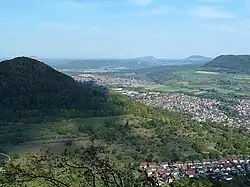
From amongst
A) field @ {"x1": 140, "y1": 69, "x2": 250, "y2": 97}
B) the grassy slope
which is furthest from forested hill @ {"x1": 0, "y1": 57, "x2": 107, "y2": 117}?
field @ {"x1": 140, "y1": 69, "x2": 250, "y2": 97}

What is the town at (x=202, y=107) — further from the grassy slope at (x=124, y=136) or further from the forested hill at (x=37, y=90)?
the forested hill at (x=37, y=90)


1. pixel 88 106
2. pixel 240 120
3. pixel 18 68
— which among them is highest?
pixel 18 68

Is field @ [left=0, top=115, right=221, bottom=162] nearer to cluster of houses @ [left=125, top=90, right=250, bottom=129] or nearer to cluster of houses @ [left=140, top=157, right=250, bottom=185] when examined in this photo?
cluster of houses @ [left=140, top=157, right=250, bottom=185]

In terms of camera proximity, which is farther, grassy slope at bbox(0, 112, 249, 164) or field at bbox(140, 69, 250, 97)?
field at bbox(140, 69, 250, 97)

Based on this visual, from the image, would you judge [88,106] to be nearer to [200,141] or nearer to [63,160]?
[200,141]

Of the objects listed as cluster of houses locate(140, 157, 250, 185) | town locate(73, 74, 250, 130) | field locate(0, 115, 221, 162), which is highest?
cluster of houses locate(140, 157, 250, 185)

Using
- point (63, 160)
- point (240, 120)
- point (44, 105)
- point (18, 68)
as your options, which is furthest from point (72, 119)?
point (63, 160)

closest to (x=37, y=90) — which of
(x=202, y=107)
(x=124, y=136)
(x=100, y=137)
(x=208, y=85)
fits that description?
(x=100, y=137)
